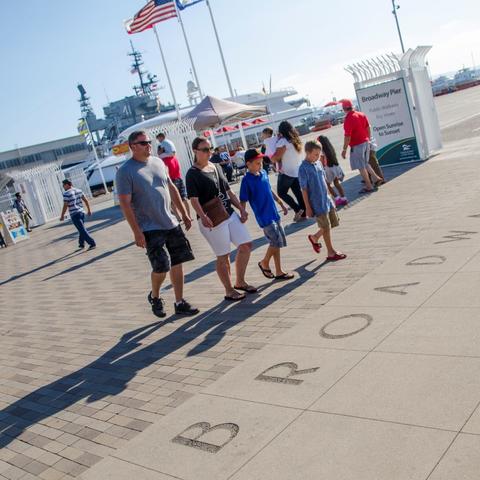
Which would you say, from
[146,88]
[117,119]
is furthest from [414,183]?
[146,88]

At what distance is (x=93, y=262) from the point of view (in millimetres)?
11359

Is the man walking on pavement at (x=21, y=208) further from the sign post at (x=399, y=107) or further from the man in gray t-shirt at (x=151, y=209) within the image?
the man in gray t-shirt at (x=151, y=209)

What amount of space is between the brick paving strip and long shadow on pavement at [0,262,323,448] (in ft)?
0.05

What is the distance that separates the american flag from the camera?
24391 millimetres

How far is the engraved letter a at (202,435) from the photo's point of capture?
3.31 metres

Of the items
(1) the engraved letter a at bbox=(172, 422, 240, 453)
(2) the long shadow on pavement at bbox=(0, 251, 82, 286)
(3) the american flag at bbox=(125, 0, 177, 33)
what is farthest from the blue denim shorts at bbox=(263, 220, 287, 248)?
(3) the american flag at bbox=(125, 0, 177, 33)

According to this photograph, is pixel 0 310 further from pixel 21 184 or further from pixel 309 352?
pixel 21 184

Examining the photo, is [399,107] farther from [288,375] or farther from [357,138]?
[288,375]

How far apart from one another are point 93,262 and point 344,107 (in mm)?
5938

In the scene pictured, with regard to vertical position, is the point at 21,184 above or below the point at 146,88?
below

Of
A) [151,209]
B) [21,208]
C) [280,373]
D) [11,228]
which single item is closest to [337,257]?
[151,209]

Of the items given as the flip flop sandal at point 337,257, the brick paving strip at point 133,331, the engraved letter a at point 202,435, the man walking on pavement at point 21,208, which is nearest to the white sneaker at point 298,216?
the brick paving strip at point 133,331

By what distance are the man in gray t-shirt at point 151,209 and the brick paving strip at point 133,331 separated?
708 millimetres

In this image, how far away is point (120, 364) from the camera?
5.19m
